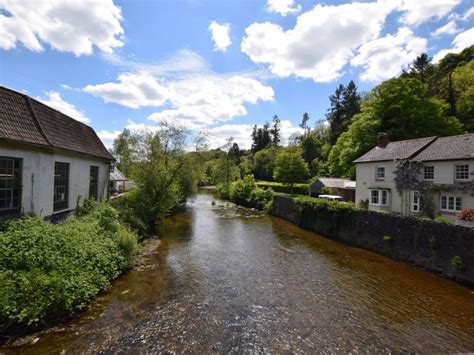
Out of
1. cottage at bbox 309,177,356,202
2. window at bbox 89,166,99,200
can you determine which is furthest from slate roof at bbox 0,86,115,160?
cottage at bbox 309,177,356,202

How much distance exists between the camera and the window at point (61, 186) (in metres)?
13.0

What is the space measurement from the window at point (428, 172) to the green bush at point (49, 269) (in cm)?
2108

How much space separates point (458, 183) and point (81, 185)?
23.9 m

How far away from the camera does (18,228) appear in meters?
9.07

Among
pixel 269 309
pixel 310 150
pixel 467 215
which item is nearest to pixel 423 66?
pixel 310 150

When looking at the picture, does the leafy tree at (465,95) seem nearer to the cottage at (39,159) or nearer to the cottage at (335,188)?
the cottage at (335,188)

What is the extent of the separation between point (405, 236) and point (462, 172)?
689 centimetres

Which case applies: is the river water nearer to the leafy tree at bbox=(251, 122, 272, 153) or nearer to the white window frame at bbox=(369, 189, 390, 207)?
the white window frame at bbox=(369, 189, 390, 207)

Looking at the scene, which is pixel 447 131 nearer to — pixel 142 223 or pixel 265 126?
pixel 142 223

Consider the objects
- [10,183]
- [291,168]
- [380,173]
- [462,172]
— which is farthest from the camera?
[291,168]

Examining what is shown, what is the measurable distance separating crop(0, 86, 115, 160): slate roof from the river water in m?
6.88

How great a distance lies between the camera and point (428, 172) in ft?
63.5

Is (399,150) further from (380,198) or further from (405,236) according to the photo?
(405,236)

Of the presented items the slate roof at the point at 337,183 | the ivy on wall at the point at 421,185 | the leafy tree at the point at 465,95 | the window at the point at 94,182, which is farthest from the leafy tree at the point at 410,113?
the window at the point at 94,182
